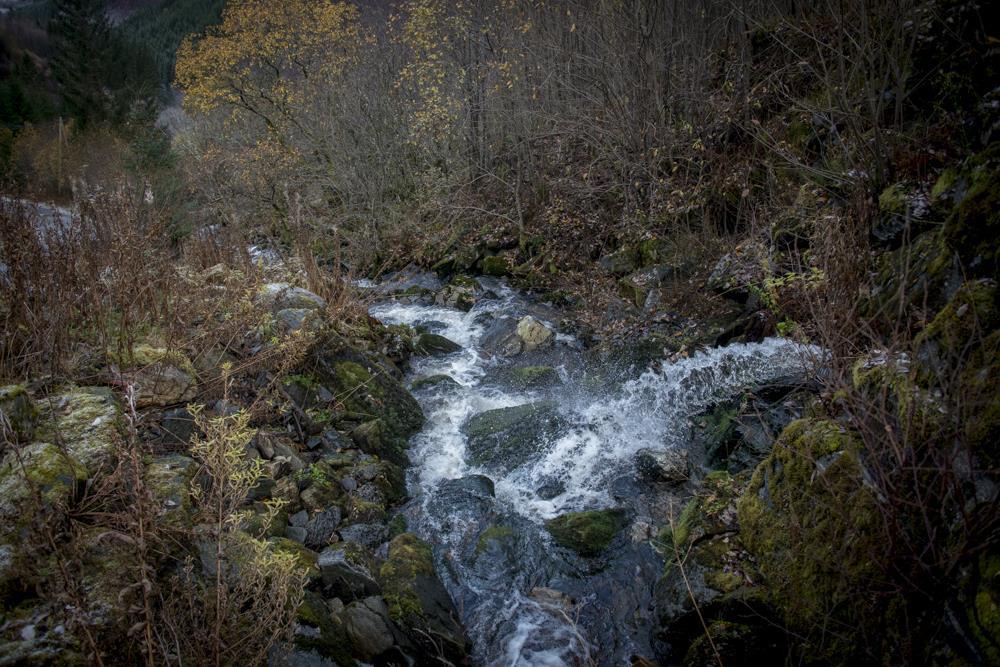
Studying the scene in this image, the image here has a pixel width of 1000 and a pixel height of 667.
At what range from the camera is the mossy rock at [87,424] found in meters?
2.69

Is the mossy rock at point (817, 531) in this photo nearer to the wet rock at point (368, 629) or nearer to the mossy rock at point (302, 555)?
the wet rock at point (368, 629)

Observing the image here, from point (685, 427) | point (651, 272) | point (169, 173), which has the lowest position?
point (685, 427)

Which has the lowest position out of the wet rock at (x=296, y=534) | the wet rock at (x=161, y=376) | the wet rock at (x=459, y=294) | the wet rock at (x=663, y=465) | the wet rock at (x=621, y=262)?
the wet rock at (x=459, y=294)

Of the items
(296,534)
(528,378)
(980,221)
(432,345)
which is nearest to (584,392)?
(528,378)

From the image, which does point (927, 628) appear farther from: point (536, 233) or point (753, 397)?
point (536, 233)

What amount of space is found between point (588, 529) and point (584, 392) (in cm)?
256

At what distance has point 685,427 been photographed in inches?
Result: 235

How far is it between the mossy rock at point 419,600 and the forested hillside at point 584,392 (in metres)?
0.02

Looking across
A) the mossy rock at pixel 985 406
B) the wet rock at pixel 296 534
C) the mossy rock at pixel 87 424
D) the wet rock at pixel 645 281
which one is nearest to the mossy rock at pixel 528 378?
the wet rock at pixel 645 281

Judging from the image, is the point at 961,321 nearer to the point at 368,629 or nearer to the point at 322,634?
the point at 368,629

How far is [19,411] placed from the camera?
2.74 metres

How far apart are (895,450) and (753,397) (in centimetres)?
336

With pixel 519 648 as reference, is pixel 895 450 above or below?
above

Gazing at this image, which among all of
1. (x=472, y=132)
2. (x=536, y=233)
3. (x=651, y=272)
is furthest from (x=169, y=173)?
(x=651, y=272)
